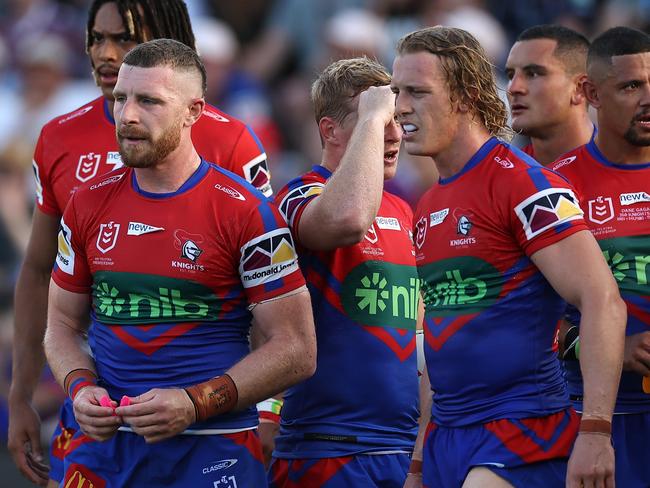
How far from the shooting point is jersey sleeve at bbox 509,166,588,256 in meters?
4.55

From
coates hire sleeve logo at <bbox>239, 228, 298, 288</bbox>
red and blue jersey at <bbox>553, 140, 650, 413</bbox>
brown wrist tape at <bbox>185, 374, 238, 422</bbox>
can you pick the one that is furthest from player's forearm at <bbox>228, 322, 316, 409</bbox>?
red and blue jersey at <bbox>553, 140, 650, 413</bbox>

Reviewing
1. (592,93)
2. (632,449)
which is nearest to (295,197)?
(592,93)

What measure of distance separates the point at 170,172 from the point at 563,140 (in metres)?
2.21

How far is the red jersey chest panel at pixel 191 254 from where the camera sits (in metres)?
4.85

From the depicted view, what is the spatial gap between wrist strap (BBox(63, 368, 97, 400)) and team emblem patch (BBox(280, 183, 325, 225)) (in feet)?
3.30

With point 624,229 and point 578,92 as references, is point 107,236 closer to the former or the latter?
point 624,229

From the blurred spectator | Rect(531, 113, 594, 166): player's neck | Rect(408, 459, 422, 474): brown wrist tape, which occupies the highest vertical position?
the blurred spectator

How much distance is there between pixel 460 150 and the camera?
4988 mm

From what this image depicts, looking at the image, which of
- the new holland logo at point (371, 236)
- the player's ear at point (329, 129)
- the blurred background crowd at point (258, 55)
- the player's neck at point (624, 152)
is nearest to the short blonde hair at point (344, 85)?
the player's ear at point (329, 129)

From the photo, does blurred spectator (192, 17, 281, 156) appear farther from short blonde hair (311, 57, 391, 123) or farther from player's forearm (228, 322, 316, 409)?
player's forearm (228, 322, 316, 409)

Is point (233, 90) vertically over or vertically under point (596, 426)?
over

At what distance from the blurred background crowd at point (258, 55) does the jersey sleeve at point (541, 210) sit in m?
5.81

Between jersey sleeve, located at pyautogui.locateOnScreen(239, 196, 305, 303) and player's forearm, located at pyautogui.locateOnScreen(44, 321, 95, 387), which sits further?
player's forearm, located at pyautogui.locateOnScreen(44, 321, 95, 387)

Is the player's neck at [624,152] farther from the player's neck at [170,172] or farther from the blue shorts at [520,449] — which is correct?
the player's neck at [170,172]
